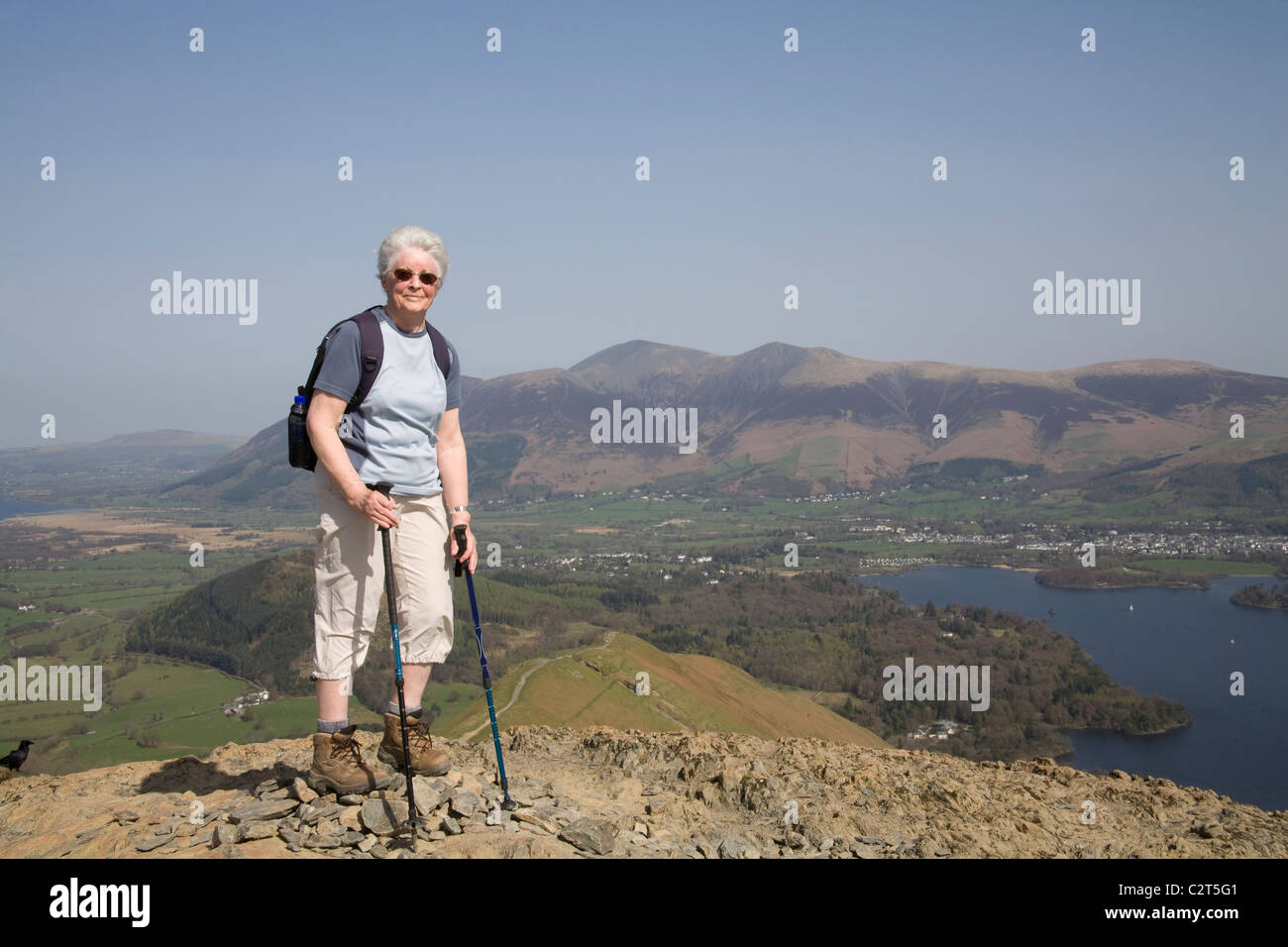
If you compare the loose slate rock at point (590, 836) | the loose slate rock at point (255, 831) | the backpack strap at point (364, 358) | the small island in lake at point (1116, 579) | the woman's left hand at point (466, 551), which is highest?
the backpack strap at point (364, 358)

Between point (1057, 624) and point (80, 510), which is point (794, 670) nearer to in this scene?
point (1057, 624)

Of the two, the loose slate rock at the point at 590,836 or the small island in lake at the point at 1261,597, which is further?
the small island in lake at the point at 1261,597

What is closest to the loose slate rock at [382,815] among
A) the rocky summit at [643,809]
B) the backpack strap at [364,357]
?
the rocky summit at [643,809]

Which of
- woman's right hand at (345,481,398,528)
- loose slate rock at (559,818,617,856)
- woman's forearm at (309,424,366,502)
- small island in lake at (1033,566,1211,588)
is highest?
woman's forearm at (309,424,366,502)

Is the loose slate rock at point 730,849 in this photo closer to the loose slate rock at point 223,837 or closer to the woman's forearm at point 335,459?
the loose slate rock at point 223,837

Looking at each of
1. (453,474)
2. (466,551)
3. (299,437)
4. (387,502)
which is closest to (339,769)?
(466,551)

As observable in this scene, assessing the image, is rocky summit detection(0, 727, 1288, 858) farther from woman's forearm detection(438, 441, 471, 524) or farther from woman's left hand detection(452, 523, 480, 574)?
woman's forearm detection(438, 441, 471, 524)

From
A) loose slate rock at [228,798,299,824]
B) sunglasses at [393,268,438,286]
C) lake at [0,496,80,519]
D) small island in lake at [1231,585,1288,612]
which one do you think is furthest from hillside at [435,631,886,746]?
lake at [0,496,80,519]

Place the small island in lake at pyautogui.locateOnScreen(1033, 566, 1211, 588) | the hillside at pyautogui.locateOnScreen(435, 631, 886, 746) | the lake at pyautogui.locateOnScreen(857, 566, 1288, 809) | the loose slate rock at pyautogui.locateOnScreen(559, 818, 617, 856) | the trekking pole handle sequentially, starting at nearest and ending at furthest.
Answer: the loose slate rock at pyautogui.locateOnScreen(559, 818, 617, 856)
the trekking pole handle
the hillside at pyautogui.locateOnScreen(435, 631, 886, 746)
the lake at pyautogui.locateOnScreen(857, 566, 1288, 809)
the small island in lake at pyautogui.locateOnScreen(1033, 566, 1211, 588)
